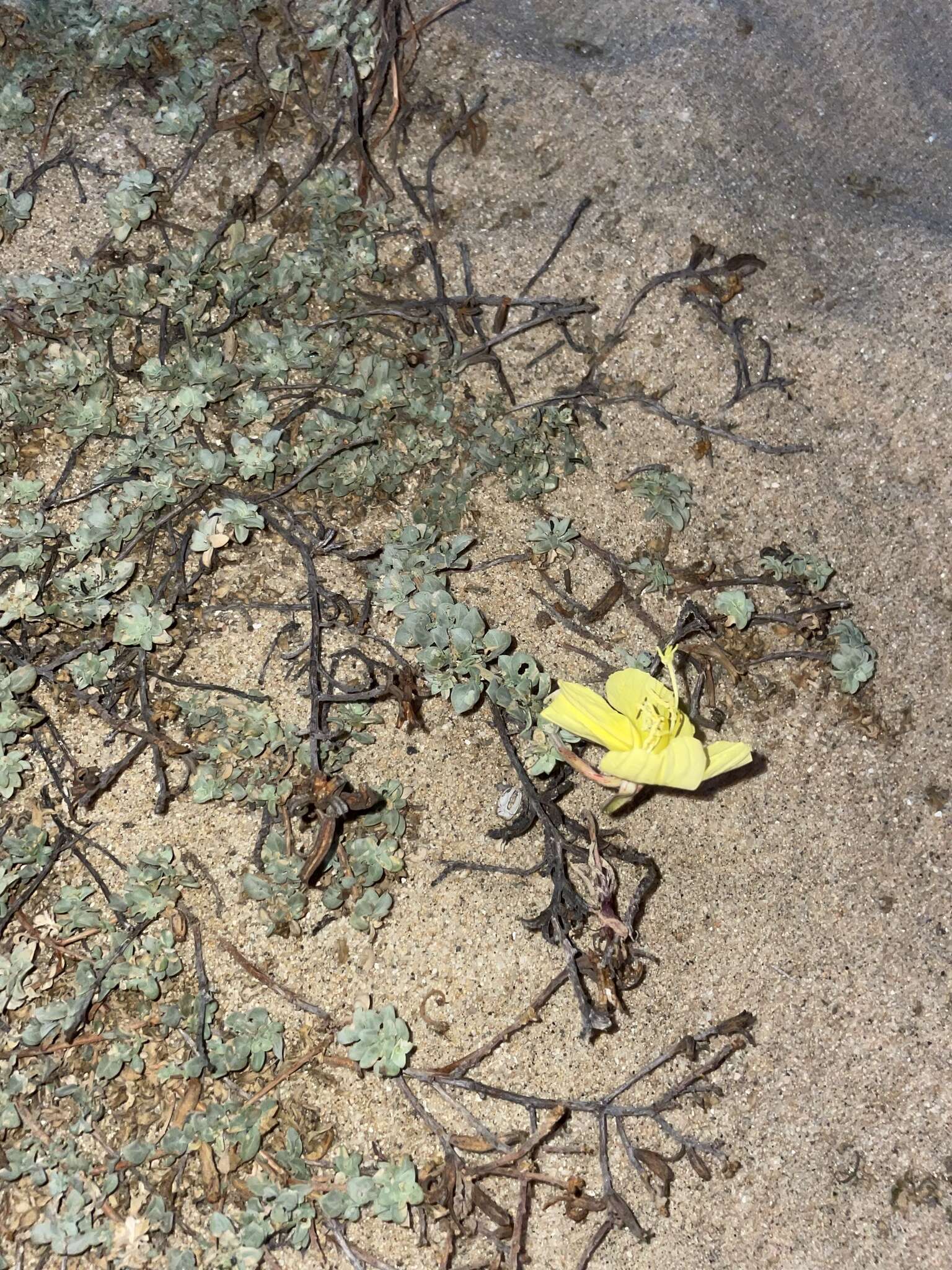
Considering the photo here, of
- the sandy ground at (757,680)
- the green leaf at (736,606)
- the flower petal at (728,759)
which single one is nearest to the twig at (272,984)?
the sandy ground at (757,680)

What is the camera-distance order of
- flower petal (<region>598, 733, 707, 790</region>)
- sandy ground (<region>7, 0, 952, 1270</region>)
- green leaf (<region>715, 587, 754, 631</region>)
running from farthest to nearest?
green leaf (<region>715, 587, 754, 631</region>) < sandy ground (<region>7, 0, 952, 1270</region>) < flower petal (<region>598, 733, 707, 790</region>)

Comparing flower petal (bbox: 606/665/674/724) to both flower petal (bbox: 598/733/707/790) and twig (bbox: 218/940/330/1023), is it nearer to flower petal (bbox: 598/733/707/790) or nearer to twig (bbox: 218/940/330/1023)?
flower petal (bbox: 598/733/707/790)

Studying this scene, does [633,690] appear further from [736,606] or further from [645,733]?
[736,606]

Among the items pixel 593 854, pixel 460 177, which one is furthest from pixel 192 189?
pixel 593 854

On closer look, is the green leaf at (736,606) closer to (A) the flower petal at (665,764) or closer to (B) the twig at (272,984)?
(A) the flower petal at (665,764)

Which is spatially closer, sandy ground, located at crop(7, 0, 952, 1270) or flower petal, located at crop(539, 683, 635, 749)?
flower petal, located at crop(539, 683, 635, 749)

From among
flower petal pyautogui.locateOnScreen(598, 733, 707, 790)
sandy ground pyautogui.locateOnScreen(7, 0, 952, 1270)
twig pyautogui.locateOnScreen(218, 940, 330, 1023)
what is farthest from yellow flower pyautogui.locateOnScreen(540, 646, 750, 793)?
twig pyautogui.locateOnScreen(218, 940, 330, 1023)

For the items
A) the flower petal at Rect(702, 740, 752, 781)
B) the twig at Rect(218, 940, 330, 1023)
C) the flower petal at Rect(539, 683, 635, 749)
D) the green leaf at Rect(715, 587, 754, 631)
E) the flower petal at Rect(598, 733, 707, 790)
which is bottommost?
the twig at Rect(218, 940, 330, 1023)

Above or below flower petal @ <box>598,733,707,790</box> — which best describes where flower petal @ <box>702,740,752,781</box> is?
below

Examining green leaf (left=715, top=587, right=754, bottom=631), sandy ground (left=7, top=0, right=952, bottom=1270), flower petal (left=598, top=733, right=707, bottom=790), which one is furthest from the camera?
green leaf (left=715, top=587, right=754, bottom=631)
